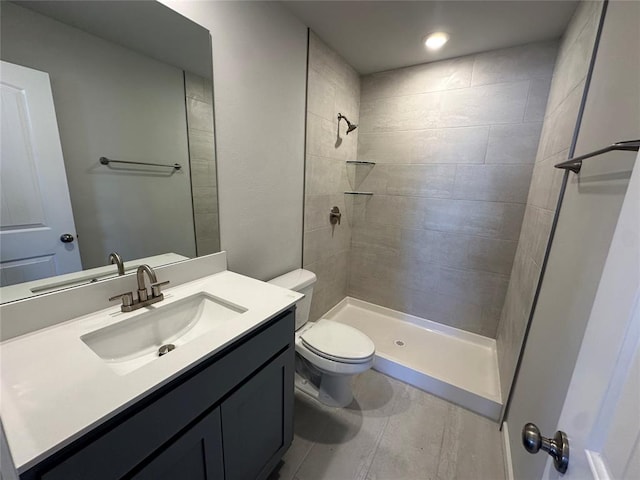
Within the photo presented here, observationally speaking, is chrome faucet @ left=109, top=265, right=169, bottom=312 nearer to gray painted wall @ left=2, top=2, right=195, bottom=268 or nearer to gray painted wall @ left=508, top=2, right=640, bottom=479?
gray painted wall @ left=2, top=2, right=195, bottom=268

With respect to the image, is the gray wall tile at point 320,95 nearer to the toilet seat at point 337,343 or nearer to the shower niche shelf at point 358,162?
the shower niche shelf at point 358,162

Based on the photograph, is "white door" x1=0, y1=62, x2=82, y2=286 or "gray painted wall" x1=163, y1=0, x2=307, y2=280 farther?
"gray painted wall" x1=163, y1=0, x2=307, y2=280

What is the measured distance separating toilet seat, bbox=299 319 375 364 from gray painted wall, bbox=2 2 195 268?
847mm

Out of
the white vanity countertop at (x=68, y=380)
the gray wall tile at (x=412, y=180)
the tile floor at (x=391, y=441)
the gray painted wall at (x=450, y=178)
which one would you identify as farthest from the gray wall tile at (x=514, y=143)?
the white vanity countertop at (x=68, y=380)

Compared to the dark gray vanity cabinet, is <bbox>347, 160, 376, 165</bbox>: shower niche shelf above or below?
above

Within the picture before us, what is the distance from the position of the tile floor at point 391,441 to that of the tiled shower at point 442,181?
1.34ft

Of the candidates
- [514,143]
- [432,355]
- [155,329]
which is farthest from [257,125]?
[432,355]

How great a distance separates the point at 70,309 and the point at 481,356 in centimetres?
255

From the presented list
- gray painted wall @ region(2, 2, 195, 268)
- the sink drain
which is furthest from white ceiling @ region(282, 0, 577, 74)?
the sink drain

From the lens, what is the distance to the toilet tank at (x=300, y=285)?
166 cm

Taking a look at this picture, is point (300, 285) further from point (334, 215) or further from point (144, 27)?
point (144, 27)

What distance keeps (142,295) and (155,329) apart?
0.14 metres

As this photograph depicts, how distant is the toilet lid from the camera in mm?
1475

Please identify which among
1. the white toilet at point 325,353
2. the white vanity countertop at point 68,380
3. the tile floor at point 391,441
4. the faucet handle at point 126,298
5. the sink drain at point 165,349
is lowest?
the tile floor at point 391,441
